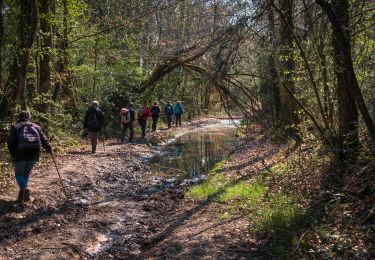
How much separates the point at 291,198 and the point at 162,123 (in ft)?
86.9

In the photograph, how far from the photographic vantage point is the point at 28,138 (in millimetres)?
9711

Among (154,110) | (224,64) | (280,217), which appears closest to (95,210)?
(224,64)

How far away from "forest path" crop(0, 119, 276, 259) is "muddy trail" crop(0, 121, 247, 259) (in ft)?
0.06

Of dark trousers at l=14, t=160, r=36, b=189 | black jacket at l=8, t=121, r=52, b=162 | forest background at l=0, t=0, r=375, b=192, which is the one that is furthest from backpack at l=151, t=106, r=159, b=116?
dark trousers at l=14, t=160, r=36, b=189

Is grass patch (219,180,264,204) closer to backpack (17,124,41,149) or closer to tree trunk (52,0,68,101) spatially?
backpack (17,124,41,149)

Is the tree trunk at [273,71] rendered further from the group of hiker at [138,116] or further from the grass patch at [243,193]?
the group of hiker at [138,116]

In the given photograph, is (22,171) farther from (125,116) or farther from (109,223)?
(125,116)

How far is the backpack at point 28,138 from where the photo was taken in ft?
31.6

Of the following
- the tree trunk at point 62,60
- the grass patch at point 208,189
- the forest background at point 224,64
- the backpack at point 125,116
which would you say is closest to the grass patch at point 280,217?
the forest background at point 224,64

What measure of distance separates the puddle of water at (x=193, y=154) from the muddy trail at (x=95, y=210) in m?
0.14

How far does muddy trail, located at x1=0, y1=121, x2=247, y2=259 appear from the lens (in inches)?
328

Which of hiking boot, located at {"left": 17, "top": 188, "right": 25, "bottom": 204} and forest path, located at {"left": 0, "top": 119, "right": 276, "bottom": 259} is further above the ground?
hiking boot, located at {"left": 17, "top": 188, "right": 25, "bottom": 204}

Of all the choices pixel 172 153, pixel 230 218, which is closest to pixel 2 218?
pixel 230 218

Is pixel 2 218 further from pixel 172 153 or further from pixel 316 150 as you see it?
pixel 172 153
